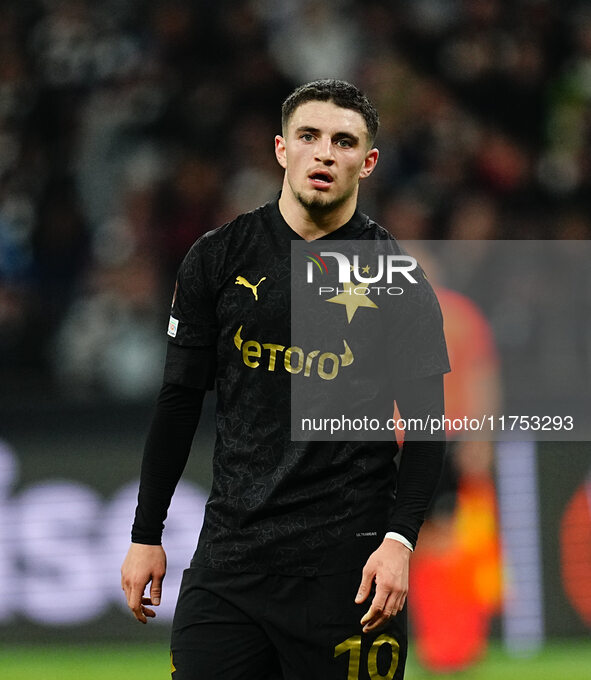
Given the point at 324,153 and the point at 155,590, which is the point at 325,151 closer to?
the point at 324,153

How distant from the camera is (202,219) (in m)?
8.10

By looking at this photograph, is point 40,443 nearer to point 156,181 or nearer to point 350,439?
point 156,181

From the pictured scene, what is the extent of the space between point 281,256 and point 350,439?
0.52 m

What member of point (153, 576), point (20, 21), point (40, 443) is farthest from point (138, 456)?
point (20, 21)

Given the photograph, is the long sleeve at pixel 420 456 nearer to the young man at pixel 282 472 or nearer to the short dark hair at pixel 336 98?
the young man at pixel 282 472

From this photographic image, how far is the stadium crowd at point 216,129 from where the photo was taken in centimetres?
775

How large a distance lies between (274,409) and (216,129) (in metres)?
5.60

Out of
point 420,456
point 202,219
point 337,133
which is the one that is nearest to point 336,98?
point 337,133

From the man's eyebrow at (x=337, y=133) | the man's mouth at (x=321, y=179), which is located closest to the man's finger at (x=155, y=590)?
the man's mouth at (x=321, y=179)

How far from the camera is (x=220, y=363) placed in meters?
3.41

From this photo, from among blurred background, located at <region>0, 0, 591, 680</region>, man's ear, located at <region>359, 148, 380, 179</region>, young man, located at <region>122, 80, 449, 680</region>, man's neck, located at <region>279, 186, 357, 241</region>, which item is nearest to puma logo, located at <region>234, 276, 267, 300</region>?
young man, located at <region>122, 80, 449, 680</region>

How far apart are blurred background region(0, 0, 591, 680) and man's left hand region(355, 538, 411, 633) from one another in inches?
122

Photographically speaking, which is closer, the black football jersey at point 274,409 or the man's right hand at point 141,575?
the black football jersey at point 274,409

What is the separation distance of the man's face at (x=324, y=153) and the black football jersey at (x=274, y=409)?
4.9 inches
